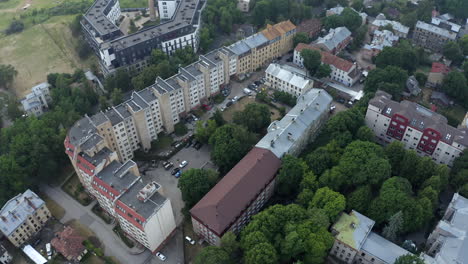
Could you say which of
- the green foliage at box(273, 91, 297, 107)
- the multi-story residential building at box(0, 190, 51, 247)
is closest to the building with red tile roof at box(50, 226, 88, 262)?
the multi-story residential building at box(0, 190, 51, 247)

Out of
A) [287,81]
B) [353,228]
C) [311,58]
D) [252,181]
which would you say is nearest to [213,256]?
[252,181]

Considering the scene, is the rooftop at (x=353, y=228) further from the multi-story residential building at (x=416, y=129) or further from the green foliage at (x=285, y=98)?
the green foliage at (x=285, y=98)

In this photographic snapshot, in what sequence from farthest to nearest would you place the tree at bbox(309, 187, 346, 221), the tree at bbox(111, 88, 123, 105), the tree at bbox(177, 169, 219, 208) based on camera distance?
the tree at bbox(111, 88, 123, 105), the tree at bbox(177, 169, 219, 208), the tree at bbox(309, 187, 346, 221)

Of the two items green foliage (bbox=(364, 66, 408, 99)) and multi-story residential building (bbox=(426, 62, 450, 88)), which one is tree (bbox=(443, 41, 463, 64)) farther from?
green foliage (bbox=(364, 66, 408, 99))

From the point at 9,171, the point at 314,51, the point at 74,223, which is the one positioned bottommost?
the point at 74,223

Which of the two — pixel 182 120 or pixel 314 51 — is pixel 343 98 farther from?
pixel 182 120

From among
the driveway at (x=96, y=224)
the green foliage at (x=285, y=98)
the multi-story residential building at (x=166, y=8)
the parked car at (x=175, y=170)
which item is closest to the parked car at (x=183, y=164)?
the parked car at (x=175, y=170)

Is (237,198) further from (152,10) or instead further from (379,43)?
(152,10)

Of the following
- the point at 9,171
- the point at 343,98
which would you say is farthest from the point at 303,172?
the point at 9,171
